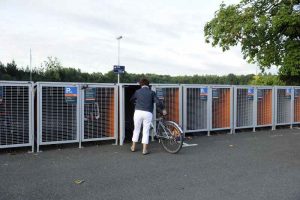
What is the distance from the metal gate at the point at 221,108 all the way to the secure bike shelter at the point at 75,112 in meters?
3.44

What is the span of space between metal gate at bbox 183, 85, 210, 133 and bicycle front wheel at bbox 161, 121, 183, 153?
222cm

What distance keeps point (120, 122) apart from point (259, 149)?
3445mm

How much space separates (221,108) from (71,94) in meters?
4.96

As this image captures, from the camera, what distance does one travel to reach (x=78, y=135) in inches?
347

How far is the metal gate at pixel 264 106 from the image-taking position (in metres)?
12.3

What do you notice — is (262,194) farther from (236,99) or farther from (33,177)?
(236,99)

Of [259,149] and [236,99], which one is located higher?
[236,99]

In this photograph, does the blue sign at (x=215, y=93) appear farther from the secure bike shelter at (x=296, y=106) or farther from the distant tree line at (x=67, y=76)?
the distant tree line at (x=67, y=76)

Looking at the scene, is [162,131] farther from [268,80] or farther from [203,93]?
[268,80]

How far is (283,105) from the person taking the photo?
1303cm

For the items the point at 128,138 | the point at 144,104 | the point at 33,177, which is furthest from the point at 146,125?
the point at 33,177

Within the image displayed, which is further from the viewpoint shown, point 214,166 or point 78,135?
point 78,135

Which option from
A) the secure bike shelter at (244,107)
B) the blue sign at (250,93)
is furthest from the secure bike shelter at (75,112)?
the blue sign at (250,93)

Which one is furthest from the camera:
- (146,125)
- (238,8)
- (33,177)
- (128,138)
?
(238,8)
